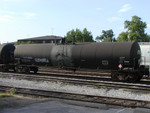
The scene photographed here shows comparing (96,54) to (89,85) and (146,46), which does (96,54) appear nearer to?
(89,85)

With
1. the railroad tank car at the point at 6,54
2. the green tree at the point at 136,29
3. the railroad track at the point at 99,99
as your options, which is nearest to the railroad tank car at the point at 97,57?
the railroad tank car at the point at 6,54

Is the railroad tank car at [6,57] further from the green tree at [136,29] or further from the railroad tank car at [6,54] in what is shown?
the green tree at [136,29]

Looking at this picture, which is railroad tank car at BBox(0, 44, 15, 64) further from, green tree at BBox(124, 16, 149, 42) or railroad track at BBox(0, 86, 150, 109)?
green tree at BBox(124, 16, 149, 42)

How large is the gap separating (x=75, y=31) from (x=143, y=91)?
85206 millimetres

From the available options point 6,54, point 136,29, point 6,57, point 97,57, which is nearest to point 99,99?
point 97,57

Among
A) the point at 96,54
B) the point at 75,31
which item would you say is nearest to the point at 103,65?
the point at 96,54

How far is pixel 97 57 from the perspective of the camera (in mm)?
16484

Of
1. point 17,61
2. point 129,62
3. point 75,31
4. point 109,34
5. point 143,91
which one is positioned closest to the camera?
point 143,91

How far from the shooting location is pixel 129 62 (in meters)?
15.2

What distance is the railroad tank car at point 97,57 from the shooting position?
50.6 ft

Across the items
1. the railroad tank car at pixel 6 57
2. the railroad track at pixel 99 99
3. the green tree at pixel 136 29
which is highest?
the green tree at pixel 136 29

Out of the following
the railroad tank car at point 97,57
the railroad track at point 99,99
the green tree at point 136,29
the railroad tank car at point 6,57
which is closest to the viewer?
the railroad track at point 99,99

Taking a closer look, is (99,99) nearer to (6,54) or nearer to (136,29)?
(6,54)

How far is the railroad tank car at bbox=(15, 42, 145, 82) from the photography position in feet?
50.6
